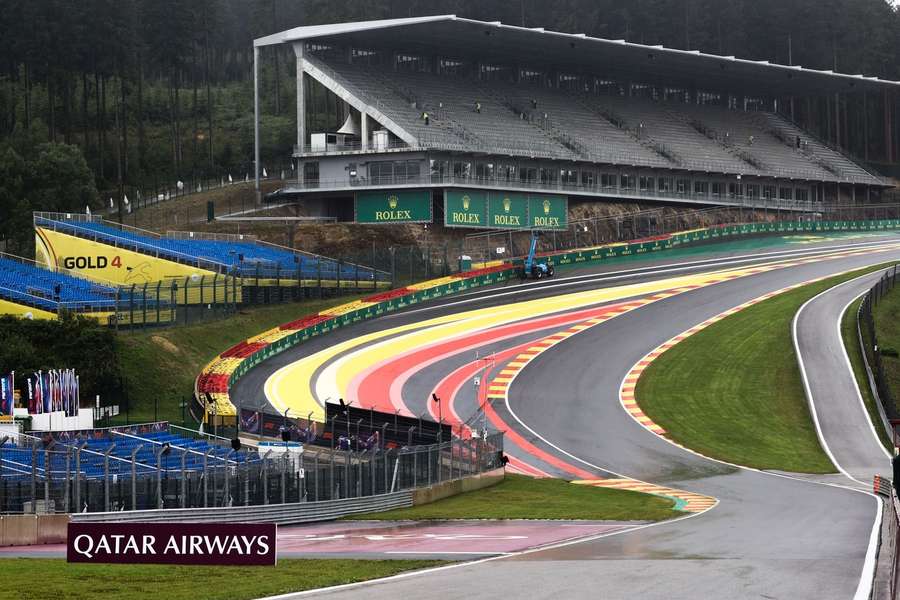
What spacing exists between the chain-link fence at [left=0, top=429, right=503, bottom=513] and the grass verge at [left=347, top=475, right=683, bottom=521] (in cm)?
105

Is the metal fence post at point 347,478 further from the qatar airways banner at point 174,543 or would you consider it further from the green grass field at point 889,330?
the green grass field at point 889,330

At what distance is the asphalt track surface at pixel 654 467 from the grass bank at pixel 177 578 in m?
0.97

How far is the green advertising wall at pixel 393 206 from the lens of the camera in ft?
293

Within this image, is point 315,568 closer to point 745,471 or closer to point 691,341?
point 745,471

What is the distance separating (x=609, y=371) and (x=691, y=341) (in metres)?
7.55

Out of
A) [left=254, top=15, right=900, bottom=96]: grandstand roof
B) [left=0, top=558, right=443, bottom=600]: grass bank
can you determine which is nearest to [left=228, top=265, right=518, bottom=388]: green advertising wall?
[left=254, top=15, right=900, bottom=96]: grandstand roof

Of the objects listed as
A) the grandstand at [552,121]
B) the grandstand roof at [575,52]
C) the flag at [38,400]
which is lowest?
the flag at [38,400]

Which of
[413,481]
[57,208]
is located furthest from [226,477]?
[57,208]

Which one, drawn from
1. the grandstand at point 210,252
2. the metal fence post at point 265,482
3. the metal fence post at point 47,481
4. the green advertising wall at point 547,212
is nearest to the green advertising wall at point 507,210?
the green advertising wall at point 547,212

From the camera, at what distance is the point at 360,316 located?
2842 inches

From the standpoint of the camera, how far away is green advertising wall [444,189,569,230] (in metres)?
90.2

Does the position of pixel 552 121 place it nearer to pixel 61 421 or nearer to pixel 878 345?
pixel 878 345

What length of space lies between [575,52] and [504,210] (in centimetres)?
2019

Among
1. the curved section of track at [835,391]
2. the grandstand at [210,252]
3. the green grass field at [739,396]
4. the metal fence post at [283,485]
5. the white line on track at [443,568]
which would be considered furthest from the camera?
the grandstand at [210,252]
